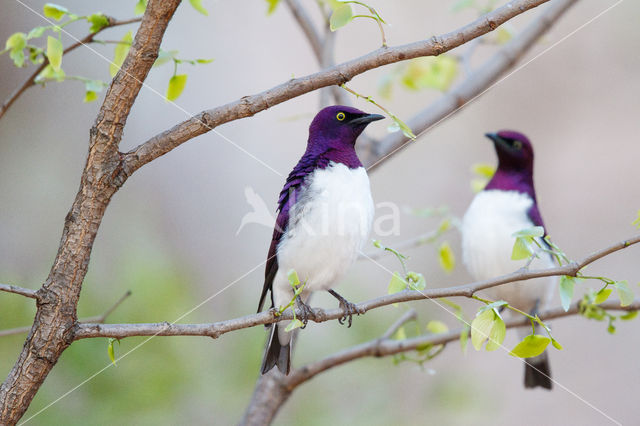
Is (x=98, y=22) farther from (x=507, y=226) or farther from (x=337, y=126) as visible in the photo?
(x=507, y=226)

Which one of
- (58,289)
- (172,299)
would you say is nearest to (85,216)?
(58,289)

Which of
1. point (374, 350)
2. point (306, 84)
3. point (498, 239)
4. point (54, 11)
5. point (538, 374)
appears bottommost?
point (538, 374)

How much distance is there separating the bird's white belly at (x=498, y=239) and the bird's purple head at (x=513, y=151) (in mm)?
83

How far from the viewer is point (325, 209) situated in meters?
1.10

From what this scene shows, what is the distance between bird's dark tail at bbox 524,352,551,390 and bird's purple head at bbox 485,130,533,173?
454 millimetres

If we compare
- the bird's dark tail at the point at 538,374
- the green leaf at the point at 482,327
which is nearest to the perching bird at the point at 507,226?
the bird's dark tail at the point at 538,374

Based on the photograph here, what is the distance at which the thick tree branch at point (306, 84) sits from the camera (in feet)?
2.68

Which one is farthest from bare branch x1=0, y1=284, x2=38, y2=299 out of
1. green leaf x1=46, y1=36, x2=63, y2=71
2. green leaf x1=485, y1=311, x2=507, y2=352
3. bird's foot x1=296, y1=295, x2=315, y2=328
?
green leaf x1=485, y1=311, x2=507, y2=352

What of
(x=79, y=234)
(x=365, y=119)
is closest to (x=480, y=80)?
(x=365, y=119)

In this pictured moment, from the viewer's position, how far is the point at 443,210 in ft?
4.91

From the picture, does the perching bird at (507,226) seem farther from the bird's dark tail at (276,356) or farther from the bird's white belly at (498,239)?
the bird's dark tail at (276,356)

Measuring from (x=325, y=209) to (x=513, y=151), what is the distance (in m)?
0.82

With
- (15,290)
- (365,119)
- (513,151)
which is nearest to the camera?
(15,290)

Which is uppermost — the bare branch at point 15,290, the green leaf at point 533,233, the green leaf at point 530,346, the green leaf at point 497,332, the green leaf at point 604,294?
the green leaf at point 533,233
